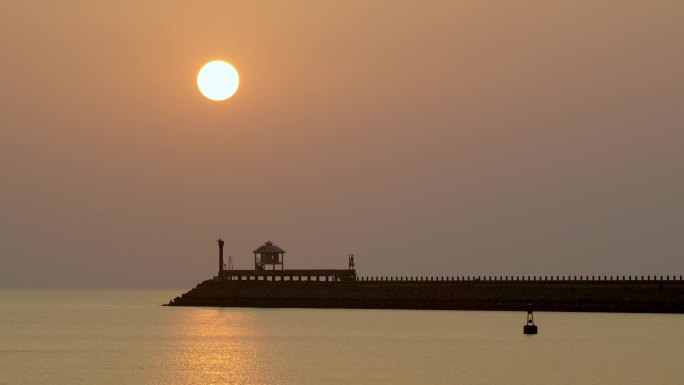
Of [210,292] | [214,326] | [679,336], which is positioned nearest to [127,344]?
[214,326]

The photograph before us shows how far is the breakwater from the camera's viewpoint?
125 m

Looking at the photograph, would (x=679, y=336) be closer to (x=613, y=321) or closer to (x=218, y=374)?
(x=613, y=321)

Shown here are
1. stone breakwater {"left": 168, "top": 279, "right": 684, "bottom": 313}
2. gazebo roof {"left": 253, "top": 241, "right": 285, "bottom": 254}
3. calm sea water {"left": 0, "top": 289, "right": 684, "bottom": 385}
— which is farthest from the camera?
gazebo roof {"left": 253, "top": 241, "right": 285, "bottom": 254}

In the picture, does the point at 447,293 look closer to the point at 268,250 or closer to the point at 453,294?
the point at 453,294

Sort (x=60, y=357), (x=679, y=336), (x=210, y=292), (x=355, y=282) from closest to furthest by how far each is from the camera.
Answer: (x=60, y=357) < (x=679, y=336) < (x=355, y=282) < (x=210, y=292)

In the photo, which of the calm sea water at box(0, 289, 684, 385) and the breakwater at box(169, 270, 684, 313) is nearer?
the calm sea water at box(0, 289, 684, 385)

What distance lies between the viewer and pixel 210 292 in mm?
158625

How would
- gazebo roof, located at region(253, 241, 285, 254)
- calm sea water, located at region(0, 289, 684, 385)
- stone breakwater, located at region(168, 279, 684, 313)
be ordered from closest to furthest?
calm sea water, located at region(0, 289, 684, 385)
stone breakwater, located at region(168, 279, 684, 313)
gazebo roof, located at region(253, 241, 285, 254)

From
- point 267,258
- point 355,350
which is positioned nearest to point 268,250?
point 267,258

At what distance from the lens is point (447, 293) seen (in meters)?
139

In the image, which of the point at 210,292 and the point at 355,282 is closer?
the point at 355,282

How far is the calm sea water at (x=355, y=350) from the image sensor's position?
7506 centimetres

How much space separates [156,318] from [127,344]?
48226 millimetres

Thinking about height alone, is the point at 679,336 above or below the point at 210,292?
below
